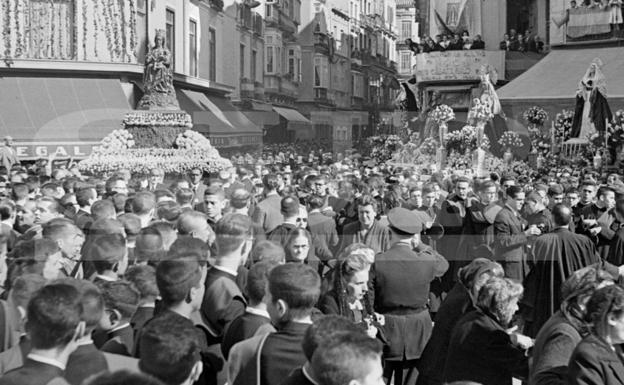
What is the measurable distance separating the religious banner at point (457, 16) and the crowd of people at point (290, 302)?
33659mm

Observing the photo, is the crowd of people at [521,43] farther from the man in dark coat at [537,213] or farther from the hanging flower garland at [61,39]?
the man in dark coat at [537,213]

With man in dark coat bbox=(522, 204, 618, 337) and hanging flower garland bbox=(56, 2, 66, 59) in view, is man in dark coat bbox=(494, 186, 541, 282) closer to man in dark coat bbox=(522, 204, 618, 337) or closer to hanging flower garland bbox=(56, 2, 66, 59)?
man in dark coat bbox=(522, 204, 618, 337)

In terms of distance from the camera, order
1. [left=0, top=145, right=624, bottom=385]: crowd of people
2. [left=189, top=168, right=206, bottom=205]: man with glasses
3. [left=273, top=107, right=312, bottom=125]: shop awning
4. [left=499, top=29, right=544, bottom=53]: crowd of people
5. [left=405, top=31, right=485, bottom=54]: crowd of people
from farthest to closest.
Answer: [left=273, top=107, right=312, bottom=125]: shop awning < [left=499, top=29, right=544, bottom=53]: crowd of people < [left=405, top=31, right=485, bottom=54]: crowd of people < [left=189, top=168, right=206, bottom=205]: man with glasses < [left=0, top=145, right=624, bottom=385]: crowd of people

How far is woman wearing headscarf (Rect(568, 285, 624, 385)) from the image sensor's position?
4.49 metres

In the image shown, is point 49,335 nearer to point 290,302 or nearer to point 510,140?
point 290,302

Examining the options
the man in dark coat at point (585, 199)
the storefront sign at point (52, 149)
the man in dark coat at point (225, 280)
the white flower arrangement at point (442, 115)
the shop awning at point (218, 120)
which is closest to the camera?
the man in dark coat at point (225, 280)

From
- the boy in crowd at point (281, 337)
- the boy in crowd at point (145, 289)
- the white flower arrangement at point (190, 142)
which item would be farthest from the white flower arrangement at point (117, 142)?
the boy in crowd at point (281, 337)

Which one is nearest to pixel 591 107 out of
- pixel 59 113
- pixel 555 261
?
pixel 59 113

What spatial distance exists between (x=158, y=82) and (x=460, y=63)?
77.4 feet

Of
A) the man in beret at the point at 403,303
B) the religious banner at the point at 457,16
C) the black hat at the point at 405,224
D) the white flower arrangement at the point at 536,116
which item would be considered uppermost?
the religious banner at the point at 457,16

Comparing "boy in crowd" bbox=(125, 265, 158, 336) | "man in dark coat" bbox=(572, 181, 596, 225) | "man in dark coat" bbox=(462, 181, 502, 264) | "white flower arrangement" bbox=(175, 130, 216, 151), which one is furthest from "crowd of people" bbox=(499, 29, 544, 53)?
"boy in crowd" bbox=(125, 265, 158, 336)

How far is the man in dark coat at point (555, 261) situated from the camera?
28.7 ft

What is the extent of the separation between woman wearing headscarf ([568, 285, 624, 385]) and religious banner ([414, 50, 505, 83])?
125 ft

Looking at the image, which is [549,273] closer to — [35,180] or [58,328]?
[58,328]
